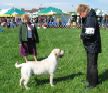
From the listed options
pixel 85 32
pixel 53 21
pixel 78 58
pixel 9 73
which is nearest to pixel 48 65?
pixel 85 32

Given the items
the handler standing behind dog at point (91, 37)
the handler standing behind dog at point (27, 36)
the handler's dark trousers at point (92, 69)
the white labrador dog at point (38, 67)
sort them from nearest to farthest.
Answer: the handler standing behind dog at point (91, 37), the white labrador dog at point (38, 67), the handler's dark trousers at point (92, 69), the handler standing behind dog at point (27, 36)

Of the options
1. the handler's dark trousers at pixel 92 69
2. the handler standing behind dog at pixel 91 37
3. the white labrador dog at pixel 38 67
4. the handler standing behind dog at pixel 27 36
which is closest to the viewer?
the handler standing behind dog at pixel 91 37

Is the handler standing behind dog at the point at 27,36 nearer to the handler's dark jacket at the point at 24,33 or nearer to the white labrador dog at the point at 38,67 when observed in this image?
the handler's dark jacket at the point at 24,33

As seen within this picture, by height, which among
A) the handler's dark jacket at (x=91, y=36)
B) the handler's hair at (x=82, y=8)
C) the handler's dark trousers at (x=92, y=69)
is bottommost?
the handler's dark trousers at (x=92, y=69)

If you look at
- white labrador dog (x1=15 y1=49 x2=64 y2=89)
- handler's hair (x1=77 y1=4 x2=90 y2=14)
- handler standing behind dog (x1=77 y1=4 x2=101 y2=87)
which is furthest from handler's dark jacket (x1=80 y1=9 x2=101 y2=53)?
white labrador dog (x1=15 y1=49 x2=64 y2=89)

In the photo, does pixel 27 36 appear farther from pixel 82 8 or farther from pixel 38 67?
pixel 82 8

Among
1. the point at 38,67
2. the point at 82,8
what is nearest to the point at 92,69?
the point at 38,67

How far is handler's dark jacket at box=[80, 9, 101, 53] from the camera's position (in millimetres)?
9852

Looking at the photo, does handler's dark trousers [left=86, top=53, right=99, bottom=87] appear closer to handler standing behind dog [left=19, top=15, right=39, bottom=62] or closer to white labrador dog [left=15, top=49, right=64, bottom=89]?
white labrador dog [left=15, top=49, right=64, bottom=89]

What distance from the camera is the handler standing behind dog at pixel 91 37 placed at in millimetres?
9852

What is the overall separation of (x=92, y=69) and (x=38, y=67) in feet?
4.59

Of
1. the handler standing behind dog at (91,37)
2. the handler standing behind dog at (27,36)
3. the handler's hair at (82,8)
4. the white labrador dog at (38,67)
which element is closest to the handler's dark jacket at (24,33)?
the handler standing behind dog at (27,36)

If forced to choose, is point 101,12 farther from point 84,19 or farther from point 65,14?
point 84,19

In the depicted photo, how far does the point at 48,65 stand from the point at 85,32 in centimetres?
136
